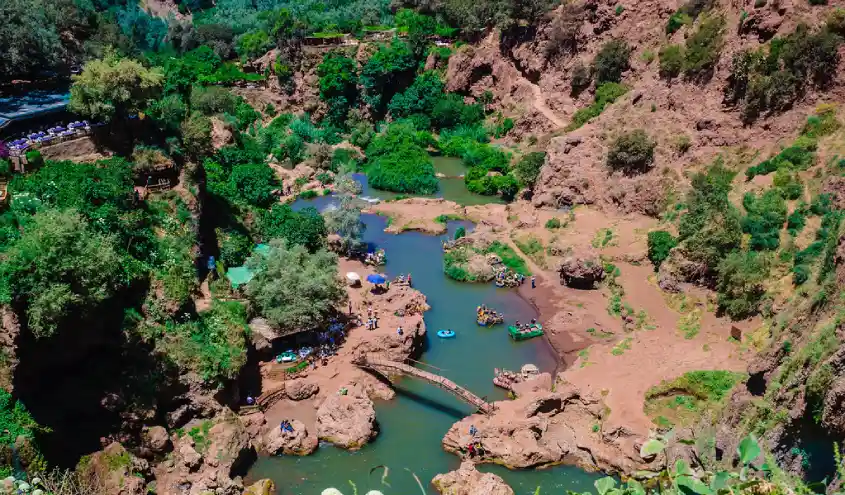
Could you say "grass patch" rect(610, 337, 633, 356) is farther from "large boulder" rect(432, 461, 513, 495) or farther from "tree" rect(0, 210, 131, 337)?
"tree" rect(0, 210, 131, 337)

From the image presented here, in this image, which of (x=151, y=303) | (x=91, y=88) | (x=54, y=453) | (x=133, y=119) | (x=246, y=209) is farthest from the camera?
(x=246, y=209)

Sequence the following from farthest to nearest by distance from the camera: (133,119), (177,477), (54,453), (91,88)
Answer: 1. (133,119)
2. (91,88)
3. (177,477)
4. (54,453)

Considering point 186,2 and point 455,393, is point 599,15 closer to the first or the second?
point 455,393

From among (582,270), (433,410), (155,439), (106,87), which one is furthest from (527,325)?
(106,87)

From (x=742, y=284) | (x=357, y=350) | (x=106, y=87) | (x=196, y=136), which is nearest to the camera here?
(x=357, y=350)

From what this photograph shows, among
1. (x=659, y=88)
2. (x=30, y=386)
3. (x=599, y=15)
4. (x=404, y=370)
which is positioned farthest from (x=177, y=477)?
(x=599, y=15)

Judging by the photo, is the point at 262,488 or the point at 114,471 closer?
the point at 114,471

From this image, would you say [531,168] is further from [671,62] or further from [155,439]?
[155,439]
